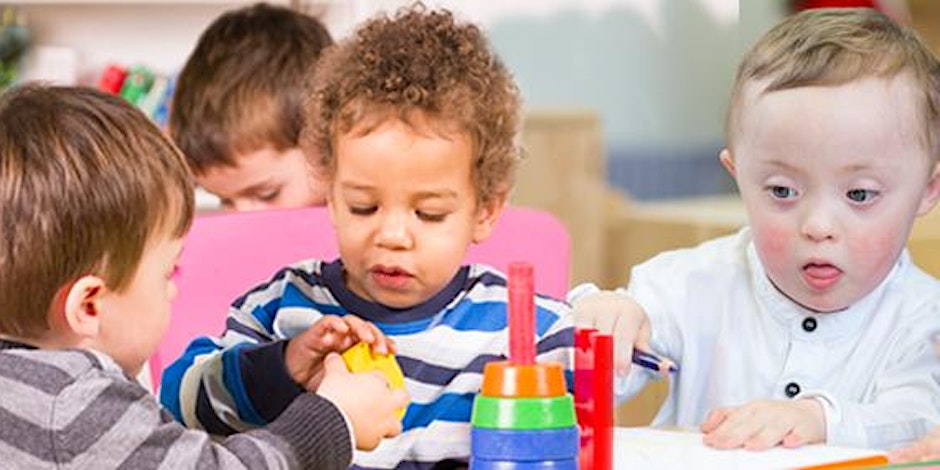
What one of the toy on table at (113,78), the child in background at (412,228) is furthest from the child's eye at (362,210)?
the toy on table at (113,78)

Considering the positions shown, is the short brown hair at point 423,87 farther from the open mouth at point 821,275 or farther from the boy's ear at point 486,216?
the open mouth at point 821,275

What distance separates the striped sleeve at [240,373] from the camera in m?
0.72

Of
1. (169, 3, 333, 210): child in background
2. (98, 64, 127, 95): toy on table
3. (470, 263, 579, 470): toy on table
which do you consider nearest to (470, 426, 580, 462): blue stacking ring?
(470, 263, 579, 470): toy on table

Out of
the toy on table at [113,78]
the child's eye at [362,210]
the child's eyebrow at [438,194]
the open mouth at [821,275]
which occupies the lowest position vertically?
the open mouth at [821,275]

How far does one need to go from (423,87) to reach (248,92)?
0.49 metres

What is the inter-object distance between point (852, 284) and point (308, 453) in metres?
0.21

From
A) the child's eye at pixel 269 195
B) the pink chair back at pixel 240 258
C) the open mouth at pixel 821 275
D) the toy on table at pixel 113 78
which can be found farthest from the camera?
the toy on table at pixel 113 78

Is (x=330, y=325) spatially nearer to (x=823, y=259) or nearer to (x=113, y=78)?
(x=823, y=259)

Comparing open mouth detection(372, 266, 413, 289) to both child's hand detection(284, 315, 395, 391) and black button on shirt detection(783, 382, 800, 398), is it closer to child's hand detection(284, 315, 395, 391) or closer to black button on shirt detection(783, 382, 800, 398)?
child's hand detection(284, 315, 395, 391)

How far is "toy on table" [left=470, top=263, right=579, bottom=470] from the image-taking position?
0.55m

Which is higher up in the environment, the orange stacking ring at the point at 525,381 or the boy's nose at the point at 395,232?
the boy's nose at the point at 395,232

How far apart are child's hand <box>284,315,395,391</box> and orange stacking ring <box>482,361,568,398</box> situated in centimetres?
13

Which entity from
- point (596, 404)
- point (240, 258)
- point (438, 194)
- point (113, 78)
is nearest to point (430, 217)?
point (438, 194)

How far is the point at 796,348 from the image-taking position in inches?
26.7
